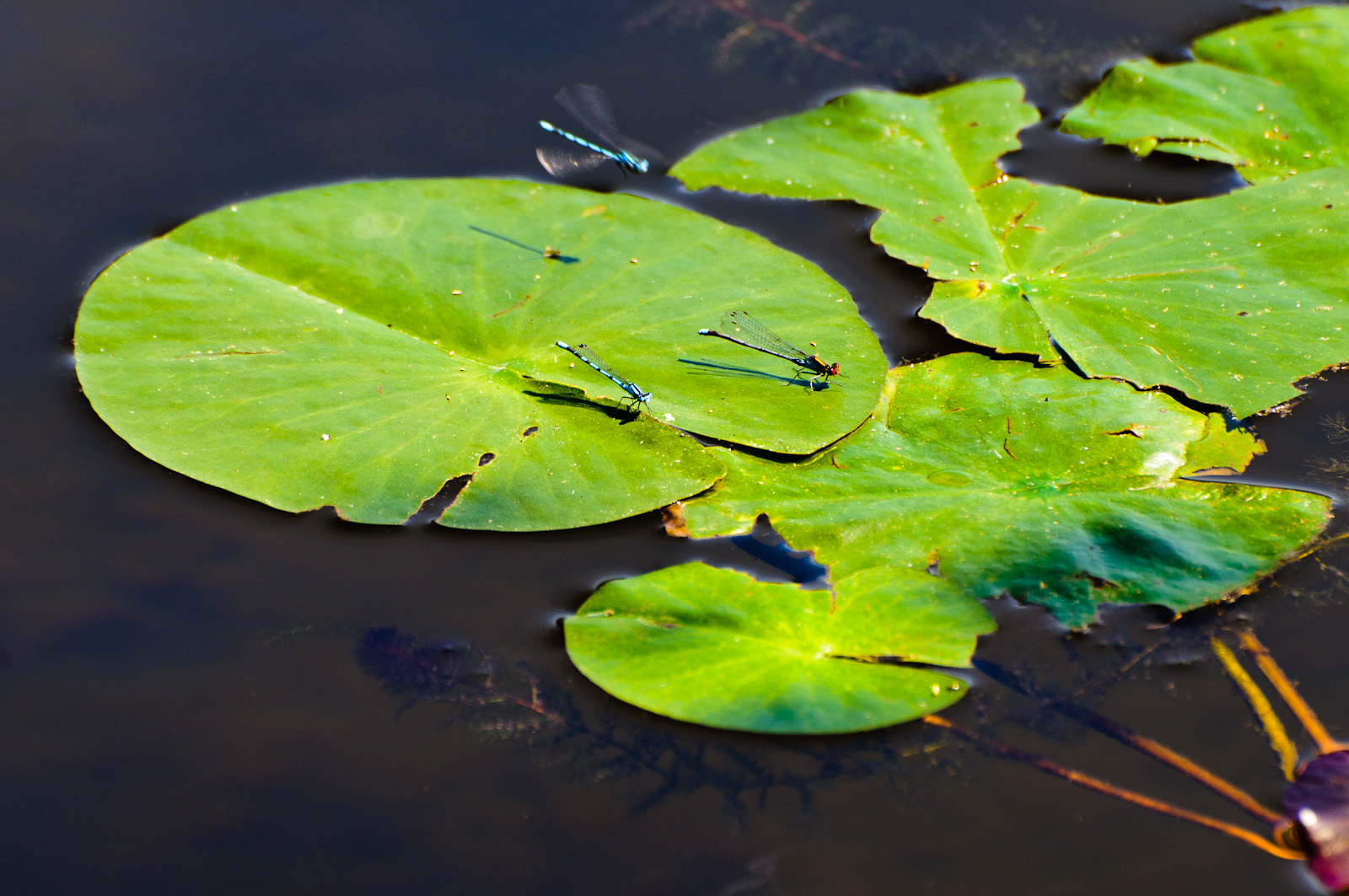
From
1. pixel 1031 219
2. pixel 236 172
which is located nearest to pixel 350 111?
pixel 236 172

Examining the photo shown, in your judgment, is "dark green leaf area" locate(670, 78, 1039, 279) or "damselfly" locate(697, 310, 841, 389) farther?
"dark green leaf area" locate(670, 78, 1039, 279)

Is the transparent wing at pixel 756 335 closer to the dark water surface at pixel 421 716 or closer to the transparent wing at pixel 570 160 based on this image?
the dark water surface at pixel 421 716

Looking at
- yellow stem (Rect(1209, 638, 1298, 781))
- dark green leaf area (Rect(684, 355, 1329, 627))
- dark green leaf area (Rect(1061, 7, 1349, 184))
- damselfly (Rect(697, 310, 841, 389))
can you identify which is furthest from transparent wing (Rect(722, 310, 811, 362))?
dark green leaf area (Rect(1061, 7, 1349, 184))

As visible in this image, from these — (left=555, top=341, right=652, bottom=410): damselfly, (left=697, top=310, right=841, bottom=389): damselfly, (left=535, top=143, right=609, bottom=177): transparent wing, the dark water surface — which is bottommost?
the dark water surface

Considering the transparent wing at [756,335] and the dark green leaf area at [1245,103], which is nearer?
the transparent wing at [756,335]

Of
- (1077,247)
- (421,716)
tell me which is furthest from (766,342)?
(421,716)

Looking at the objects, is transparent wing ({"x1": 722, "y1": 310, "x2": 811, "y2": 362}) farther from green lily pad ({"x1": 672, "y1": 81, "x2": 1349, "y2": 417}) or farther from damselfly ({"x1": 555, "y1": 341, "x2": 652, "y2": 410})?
green lily pad ({"x1": 672, "y1": 81, "x2": 1349, "y2": 417})

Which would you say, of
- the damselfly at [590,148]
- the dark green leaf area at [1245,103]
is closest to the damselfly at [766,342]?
the damselfly at [590,148]
